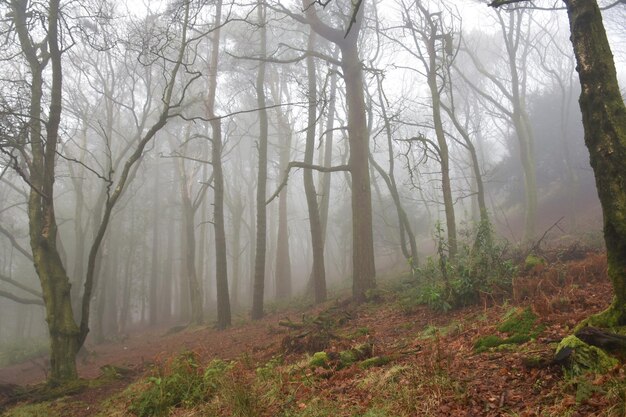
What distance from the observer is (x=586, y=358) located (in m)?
3.54

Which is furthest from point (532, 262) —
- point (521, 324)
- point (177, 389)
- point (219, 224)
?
point (219, 224)

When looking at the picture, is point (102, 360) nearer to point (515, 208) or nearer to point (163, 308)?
point (163, 308)

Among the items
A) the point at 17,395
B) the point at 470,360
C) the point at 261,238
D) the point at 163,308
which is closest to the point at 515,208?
the point at 261,238

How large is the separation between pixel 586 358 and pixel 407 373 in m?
1.65

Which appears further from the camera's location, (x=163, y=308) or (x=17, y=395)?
(x=163, y=308)

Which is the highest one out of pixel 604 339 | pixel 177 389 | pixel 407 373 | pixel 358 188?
pixel 358 188

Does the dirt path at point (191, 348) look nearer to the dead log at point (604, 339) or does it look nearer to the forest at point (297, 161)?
the forest at point (297, 161)

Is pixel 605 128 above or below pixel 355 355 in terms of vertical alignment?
above

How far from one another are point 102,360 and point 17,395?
21.7 ft

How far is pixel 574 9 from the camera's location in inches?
161

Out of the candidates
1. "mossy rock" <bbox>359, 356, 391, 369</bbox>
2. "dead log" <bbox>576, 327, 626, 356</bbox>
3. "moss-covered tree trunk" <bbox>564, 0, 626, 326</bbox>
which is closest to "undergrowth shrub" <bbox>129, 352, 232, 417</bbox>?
"mossy rock" <bbox>359, 356, 391, 369</bbox>

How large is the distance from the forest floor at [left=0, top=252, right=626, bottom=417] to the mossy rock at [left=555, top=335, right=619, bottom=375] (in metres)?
0.06

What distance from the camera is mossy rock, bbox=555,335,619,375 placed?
135 inches

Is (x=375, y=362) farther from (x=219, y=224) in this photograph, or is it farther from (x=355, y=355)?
(x=219, y=224)
